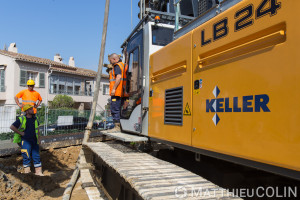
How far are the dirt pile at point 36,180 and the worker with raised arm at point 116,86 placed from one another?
79.4 inches

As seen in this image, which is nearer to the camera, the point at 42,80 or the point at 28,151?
the point at 28,151

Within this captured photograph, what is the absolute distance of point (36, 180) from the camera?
6.04 metres

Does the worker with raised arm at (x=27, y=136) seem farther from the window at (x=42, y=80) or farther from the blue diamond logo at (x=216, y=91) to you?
the window at (x=42, y=80)

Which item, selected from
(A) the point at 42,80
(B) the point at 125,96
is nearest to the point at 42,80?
(A) the point at 42,80

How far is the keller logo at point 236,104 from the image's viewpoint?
193cm

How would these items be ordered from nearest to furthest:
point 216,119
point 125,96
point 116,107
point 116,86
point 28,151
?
1. point 216,119
2. point 125,96
3. point 116,86
4. point 116,107
5. point 28,151

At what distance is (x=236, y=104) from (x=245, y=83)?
184 millimetres

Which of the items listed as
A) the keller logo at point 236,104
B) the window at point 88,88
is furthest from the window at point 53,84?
the keller logo at point 236,104

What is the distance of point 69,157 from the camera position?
346 inches

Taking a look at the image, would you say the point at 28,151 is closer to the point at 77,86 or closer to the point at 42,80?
the point at 42,80

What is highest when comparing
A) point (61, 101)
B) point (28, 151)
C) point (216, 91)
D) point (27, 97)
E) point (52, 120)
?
point (61, 101)

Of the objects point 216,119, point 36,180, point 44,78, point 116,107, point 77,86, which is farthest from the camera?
point 77,86

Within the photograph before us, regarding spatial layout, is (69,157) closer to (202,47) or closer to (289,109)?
(202,47)

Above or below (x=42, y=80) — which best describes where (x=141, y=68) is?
below
